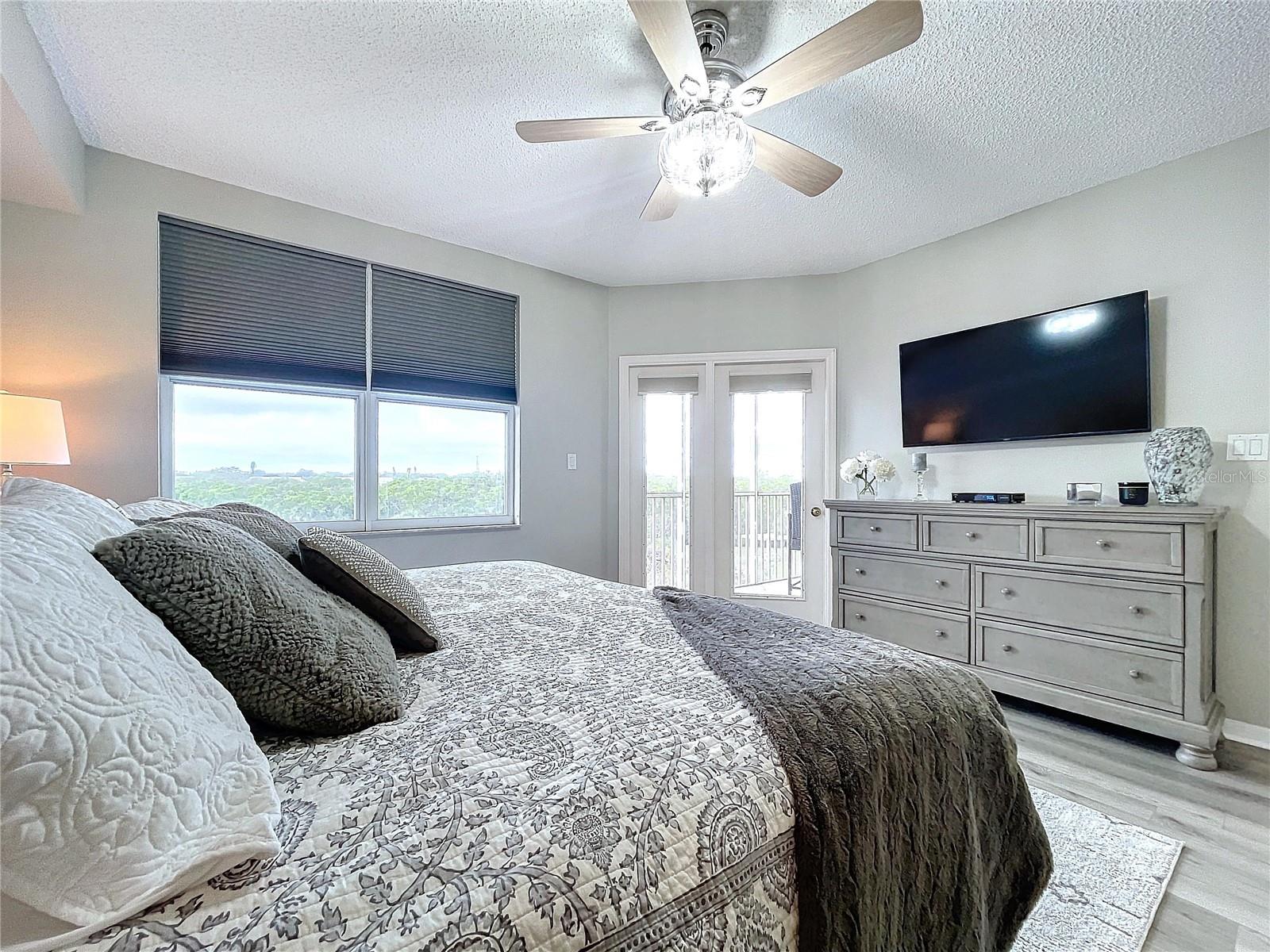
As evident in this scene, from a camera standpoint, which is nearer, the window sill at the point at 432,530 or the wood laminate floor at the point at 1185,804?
the wood laminate floor at the point at 1185,804

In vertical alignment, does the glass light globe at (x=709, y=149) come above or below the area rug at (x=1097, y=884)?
above

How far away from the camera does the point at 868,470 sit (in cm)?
352

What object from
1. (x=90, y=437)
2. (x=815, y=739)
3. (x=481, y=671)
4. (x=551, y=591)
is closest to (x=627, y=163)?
(x=551, y=591)

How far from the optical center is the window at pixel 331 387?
2.79 m

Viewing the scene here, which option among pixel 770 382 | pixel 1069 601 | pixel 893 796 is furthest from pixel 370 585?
pixel 770 382

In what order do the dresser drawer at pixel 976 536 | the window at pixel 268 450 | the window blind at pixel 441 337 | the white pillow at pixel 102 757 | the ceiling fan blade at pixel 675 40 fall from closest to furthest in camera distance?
the white pillow at pixel 102 757 < the ceiling fan blade at pixel 675 40 < the dresser drawer at pixel 976 536 < the window at pixel 268 450 < the window blind at pixel 441 337

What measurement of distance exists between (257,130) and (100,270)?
98 centimetres

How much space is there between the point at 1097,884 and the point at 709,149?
238 centimetres

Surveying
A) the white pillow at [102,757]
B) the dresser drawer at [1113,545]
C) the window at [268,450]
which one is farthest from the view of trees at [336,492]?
the dresser drawer at [1113,545]

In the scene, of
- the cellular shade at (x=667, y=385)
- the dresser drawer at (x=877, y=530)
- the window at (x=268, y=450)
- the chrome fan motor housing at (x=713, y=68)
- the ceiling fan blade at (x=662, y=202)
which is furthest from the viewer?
the cellular shade at (x=667, y=385)

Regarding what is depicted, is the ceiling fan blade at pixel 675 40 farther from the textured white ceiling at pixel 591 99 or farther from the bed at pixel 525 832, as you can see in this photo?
the bed at pixel 525 832

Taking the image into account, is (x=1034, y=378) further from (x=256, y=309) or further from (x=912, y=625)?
(x=256, y=309)

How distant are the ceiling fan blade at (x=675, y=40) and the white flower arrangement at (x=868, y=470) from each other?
243 centimetres

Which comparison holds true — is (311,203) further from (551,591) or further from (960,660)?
(960,660)
